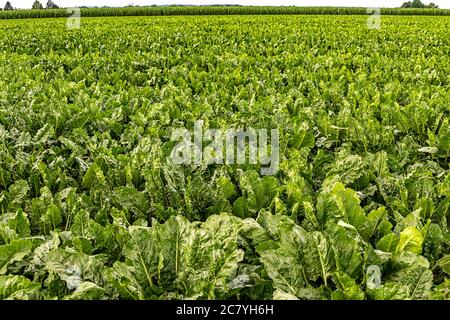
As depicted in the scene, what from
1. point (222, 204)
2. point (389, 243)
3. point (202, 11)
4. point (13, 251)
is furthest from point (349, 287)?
point (202, 11)

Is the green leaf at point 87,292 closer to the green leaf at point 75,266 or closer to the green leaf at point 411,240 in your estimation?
the green leaf at point 75,266

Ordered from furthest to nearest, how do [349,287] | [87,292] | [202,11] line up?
1. [202,11]
2. [87,292]
3. [349,287]

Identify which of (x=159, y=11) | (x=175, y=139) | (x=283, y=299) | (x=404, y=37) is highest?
(x=159, y=11)

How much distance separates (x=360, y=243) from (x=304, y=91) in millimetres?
3652

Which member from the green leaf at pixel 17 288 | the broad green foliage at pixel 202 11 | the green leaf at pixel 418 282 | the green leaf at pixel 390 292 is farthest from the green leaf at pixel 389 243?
the broad green foliage at pixel 202 11

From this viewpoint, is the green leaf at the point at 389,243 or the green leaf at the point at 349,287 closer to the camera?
the green leaf at the point at 349,287

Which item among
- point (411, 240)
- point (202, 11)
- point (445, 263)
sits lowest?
point (445, 263)

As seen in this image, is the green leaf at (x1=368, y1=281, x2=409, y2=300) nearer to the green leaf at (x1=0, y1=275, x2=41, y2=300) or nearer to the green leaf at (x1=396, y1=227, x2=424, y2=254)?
the green leaf at (x1=396, y1=227, x2=424, y2=254)

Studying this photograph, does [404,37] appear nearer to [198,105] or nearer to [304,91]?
[304,91]

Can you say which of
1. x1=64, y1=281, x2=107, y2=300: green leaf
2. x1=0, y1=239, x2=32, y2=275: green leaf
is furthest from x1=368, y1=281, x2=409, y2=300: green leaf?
x1=0, y1=239, x2=32, y2=275: green leaf

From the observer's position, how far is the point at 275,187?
2420mm

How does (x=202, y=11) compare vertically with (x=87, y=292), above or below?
above

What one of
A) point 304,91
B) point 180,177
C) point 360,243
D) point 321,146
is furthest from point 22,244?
point 304,91

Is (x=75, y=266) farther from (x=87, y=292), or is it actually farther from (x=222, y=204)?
(x=222, y=204)
